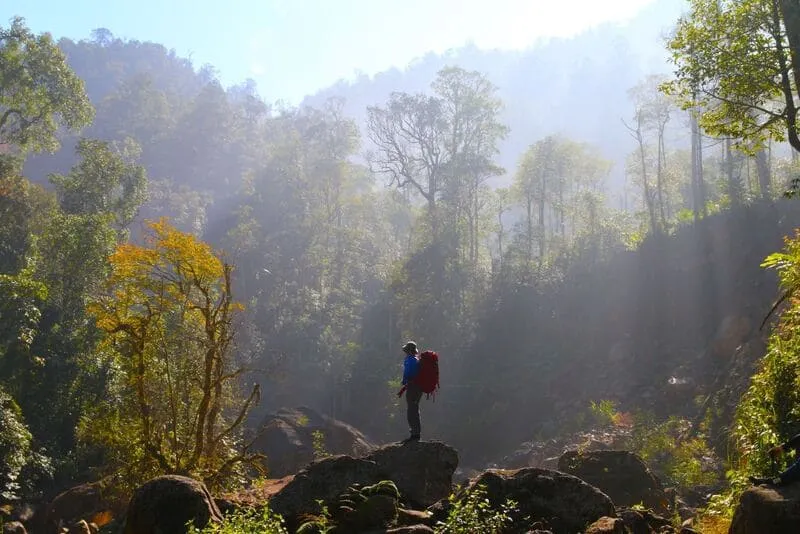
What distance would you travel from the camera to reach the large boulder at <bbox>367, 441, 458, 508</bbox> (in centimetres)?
806

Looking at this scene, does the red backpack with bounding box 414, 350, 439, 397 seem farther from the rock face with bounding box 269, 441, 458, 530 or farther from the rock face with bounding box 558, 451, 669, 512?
the rock face with bounding box 558, 451, 669, 512

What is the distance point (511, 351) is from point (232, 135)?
4833cm

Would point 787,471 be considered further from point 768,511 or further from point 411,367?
point 411,367

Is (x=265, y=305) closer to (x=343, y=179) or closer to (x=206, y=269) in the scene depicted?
(x=343, y=179)

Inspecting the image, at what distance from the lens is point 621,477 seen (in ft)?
33.0

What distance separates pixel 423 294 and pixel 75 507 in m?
19.9

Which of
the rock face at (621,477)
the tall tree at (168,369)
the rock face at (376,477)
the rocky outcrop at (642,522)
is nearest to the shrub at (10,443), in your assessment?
the tall tree at (168,369)

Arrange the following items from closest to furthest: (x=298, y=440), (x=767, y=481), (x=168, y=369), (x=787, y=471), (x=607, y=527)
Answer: (x=787, y=471)
(x=767, y=481)
(x=607, y=527)
(x=168, y=369)
(x=298, y=440)

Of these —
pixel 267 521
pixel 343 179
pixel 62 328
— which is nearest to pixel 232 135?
pixel 343 179

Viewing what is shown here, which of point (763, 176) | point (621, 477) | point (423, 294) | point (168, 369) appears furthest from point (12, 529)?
point (763, 176)

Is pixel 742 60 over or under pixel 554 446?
over

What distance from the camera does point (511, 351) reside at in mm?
31250

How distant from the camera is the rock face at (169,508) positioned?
6.87m

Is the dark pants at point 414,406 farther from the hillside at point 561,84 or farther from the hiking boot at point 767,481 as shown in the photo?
Result: the hillside at point 561,84
